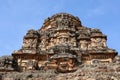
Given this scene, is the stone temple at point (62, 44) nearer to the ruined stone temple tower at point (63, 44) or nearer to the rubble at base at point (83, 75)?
the ruined stone temple tower at point (63, 44)

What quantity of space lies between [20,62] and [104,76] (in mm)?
18743

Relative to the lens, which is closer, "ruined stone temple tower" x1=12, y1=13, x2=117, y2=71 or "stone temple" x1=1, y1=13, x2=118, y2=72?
"stone temple" x1=1, y1=13, x2=118, y2=72

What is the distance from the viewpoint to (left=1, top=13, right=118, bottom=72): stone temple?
81.9 feet

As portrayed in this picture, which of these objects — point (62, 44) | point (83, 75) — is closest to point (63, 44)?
point (62, 44)

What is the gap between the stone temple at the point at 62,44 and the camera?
24953mm

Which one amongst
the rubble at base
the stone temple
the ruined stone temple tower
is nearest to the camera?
the rubble at base

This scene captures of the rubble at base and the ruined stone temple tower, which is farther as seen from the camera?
the ruined stone temple tower

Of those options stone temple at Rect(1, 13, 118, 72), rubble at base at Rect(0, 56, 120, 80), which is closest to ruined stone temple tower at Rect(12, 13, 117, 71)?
stone temple at Rect(1, 13, 118, 72)

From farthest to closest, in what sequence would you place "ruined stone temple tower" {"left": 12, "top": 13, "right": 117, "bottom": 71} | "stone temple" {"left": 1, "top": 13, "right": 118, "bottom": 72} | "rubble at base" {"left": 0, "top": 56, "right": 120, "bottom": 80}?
1. "ruined stone temple tower" {"left": 12, "top": 13, "right": 117, "bottom": 71}
2. "stone temple" {"left": 1, "top": 13, "right": 118, "bottom": 72}
3. "rubble at base" {"left": 0, "top": 56, "right": 120, "bottom": 80}

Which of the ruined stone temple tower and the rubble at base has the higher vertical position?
the ruined stone temple tower

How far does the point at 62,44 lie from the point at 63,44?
11 centimetres

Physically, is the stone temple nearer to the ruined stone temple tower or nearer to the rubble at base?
the ruined stone temple tower

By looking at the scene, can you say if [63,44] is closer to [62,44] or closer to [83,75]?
[62,44]

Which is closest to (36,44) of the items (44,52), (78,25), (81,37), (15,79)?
(44,52)
